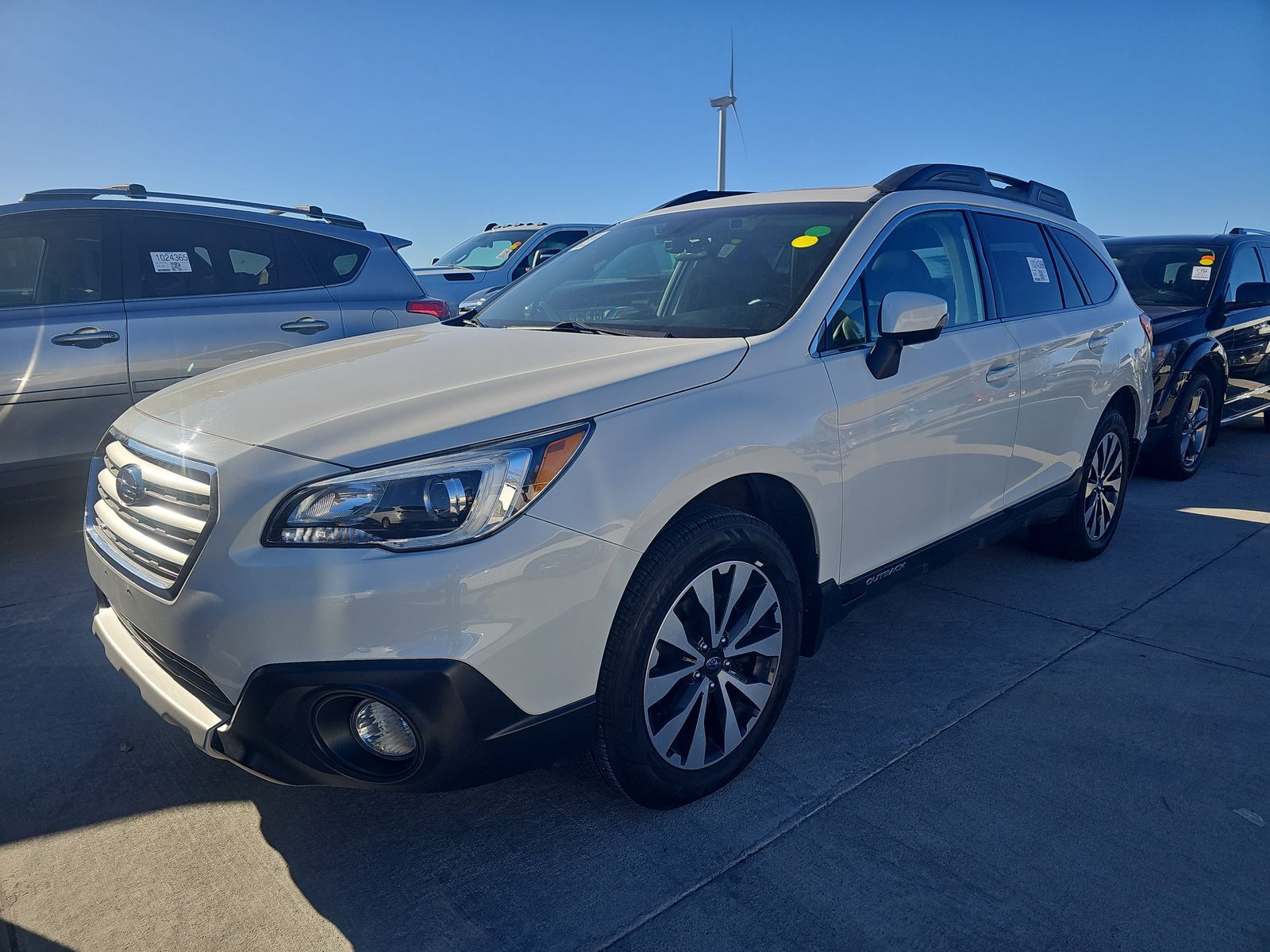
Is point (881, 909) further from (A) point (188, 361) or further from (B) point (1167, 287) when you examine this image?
(B) point (1167, 287)

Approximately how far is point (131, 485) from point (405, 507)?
2.92 ft

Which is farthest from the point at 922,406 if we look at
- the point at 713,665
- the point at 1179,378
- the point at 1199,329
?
the point at 1199,329

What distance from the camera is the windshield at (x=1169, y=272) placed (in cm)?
694

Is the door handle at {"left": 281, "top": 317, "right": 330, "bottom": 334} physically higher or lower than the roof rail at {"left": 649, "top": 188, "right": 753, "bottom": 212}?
lower

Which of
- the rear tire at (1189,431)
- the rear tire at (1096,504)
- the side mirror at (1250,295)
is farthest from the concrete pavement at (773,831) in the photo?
the side mirror at (1250,295)

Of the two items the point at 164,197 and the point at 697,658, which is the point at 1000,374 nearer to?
the point at 697,658

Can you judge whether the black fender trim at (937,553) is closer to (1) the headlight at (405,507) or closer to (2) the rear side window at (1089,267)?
(2) the rear side window at (1089,267)

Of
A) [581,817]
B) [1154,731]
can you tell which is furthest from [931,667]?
[581,817]

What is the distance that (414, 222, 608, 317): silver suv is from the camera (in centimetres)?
1127

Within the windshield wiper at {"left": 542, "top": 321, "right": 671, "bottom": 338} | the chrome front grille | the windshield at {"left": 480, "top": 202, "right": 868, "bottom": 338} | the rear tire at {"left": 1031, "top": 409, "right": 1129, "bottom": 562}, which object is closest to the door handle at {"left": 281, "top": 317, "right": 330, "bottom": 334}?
the windshield at {"left": 480, "top": 202, "right": 868, "bottom": 338}

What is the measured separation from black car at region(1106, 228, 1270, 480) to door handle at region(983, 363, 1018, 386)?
3.23 m

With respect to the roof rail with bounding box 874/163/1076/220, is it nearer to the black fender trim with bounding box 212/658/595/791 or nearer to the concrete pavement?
the concrete pavement

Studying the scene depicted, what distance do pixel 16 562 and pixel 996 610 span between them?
4.56 meters

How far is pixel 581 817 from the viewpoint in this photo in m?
2.56
